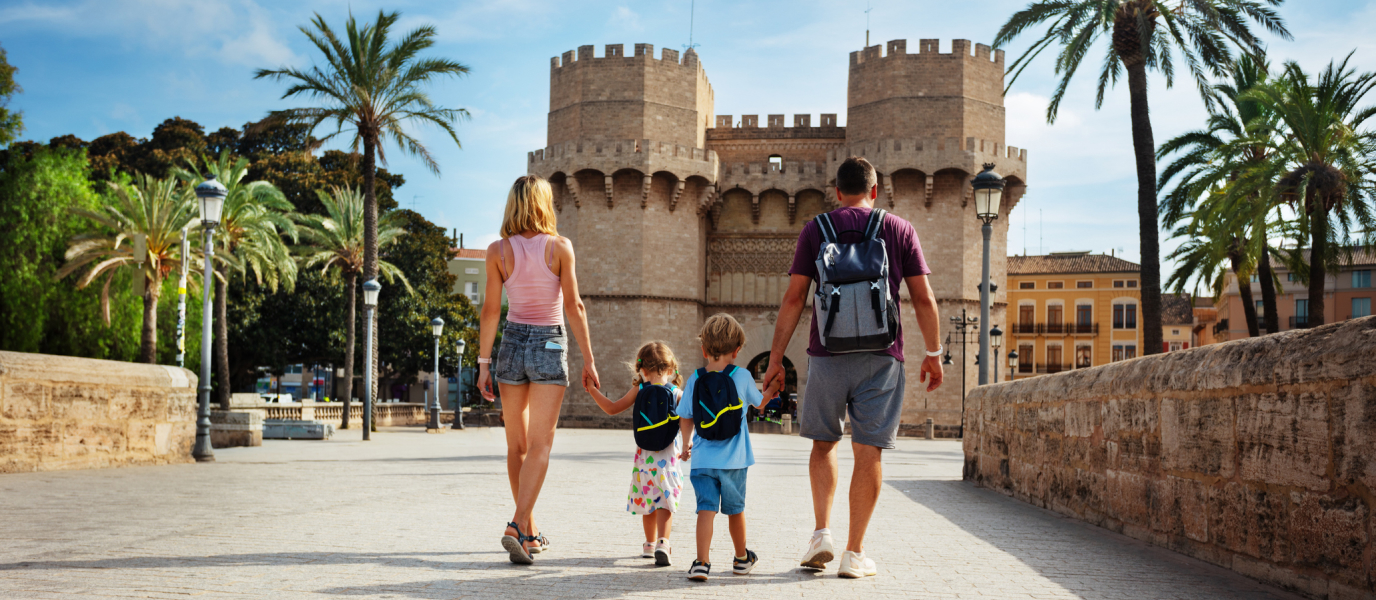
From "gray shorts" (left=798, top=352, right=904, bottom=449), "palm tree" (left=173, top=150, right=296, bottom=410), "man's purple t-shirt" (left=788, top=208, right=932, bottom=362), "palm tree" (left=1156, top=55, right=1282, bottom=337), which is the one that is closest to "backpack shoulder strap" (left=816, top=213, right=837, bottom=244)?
"man's purple t-shirt" (left=788, top=208, right=932, bottom=362)

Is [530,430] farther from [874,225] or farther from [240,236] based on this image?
[240,236]

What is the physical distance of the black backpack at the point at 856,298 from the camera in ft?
13.4

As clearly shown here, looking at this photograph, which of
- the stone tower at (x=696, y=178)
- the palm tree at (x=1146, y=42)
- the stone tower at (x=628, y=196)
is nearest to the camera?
the palm tree at (x=1146, y=42)

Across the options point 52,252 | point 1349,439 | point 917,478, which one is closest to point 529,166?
point 52,252

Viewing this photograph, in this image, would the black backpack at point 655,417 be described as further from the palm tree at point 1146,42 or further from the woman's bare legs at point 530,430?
the palm tree at point 1146,42

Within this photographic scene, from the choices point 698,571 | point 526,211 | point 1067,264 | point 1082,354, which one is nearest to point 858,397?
point 698,571

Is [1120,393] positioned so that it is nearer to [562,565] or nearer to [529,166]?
[562,565]

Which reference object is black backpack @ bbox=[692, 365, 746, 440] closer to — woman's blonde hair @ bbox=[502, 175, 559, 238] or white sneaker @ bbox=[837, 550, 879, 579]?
white sneaker @ bbox=[837, 550, 879, 579]

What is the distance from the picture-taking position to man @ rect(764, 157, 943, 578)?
13.6ft

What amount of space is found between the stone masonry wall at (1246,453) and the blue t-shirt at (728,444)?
199 cm

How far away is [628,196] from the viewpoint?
34750 mm

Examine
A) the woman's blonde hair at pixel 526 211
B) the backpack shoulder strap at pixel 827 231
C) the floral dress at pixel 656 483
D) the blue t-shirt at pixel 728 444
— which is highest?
the woman's blonde hair at pixel 526 211

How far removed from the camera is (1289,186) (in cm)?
1925

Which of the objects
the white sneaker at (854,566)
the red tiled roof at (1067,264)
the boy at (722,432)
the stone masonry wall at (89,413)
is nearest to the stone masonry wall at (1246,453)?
the white sneaker at (854,566)
